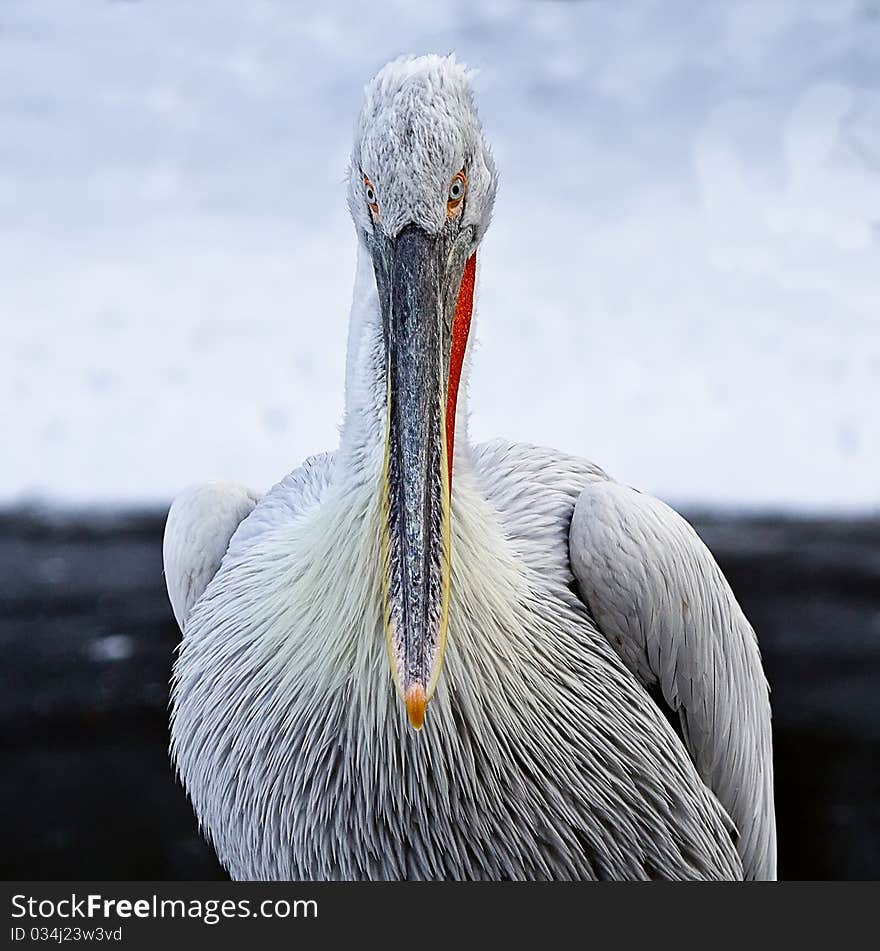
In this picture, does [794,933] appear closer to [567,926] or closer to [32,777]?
[567,926]

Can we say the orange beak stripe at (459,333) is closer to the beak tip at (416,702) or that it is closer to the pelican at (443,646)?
the pelican at (443,646)

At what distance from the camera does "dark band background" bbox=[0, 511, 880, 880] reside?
9.20ft

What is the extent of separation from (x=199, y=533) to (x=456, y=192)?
834mm

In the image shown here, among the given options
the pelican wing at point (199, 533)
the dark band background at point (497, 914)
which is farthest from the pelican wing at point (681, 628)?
the pelican wing at point (199, 533)

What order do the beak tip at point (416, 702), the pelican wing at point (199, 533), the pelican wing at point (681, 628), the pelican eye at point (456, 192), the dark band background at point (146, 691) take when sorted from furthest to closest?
the dark band background at point (146, 691) < the pelican wing at point (199, 533) < the pelican wing at point (681, 628) < the pelican eye at point (456, 192) < the beak tip at point (416, 702)

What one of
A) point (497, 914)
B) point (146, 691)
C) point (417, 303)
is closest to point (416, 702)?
point (417, 303)

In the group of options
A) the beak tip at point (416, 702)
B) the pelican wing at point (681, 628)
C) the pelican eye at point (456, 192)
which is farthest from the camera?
the pelican wing at point (681, 628)

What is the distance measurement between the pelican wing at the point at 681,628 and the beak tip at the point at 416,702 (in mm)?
436

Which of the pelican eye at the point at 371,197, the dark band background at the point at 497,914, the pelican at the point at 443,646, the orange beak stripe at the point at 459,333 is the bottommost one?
the dark band background at the point at 497,914

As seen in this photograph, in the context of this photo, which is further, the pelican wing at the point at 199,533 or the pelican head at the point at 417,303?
the pelican wing at the point at 199,533

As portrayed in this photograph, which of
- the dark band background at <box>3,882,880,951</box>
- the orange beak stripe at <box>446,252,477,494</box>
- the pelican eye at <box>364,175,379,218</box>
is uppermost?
the pelican eye at <box>364,175,379,218</box>

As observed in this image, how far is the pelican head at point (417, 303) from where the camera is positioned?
1.13m

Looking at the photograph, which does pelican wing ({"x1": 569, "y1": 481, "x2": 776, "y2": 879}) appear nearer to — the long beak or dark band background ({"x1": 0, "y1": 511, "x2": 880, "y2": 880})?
the long beak

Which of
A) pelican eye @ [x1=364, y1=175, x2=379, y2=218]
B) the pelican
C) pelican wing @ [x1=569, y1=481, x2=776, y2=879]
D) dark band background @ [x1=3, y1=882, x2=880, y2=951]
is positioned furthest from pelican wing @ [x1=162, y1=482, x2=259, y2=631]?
pelican eye @ [x1=364, y1=175, x2=379, y2=218]
